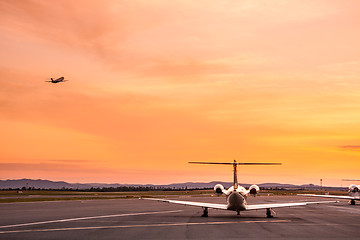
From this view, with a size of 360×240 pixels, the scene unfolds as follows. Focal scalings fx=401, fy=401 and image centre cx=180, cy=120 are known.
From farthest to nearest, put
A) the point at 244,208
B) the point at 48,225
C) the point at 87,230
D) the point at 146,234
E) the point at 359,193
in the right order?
the point at 359,193 → the point at 244,208 → the point at 48,225 → the point at 87,230 → the point at 146,234

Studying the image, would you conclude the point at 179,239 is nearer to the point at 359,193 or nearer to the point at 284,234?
the point at 284,234

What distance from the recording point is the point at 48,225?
31.8 meters

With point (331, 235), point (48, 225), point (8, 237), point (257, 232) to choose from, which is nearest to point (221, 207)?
point (257, 232)

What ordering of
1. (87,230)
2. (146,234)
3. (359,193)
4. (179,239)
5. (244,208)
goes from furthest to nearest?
(359,193) < (244,208) < (87,230) < (146,234) < (179,239)

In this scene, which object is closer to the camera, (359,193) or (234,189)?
(234,189)

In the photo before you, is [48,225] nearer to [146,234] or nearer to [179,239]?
[146,234]

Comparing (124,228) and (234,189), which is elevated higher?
(234,189)

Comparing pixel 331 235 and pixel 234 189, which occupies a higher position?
pixel 234 189

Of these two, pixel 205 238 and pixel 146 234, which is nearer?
pixel 205 238

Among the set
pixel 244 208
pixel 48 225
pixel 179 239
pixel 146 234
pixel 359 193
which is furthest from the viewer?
pixel 359 193

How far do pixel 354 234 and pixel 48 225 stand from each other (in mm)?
22770

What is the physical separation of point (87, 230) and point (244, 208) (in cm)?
1616

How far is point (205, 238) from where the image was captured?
2464 centimetres

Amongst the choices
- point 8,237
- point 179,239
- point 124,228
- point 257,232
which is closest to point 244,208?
point 257,232
